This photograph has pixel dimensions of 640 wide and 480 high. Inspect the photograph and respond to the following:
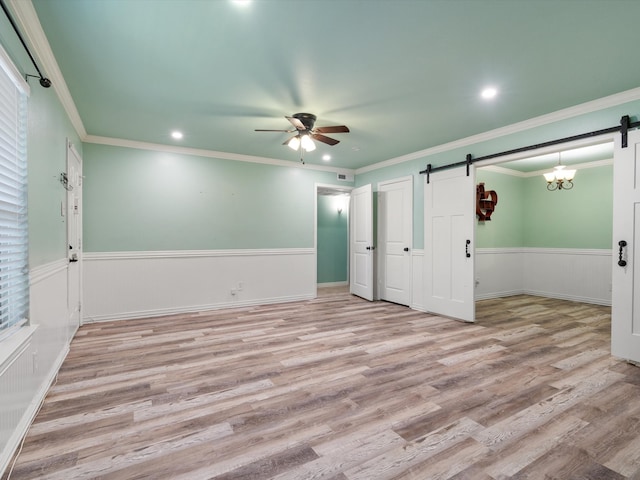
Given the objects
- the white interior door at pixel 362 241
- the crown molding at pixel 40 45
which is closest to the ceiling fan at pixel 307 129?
the crown molding at pixel 40 45

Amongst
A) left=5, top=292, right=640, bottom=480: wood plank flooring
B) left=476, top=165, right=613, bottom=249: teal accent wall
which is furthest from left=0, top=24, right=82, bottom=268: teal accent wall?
left=476, top=165, right=613, bottom=249: teal accent wall

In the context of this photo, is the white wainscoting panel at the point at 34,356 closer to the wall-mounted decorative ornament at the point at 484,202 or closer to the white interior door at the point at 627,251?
the white interior door at the point at 627,251

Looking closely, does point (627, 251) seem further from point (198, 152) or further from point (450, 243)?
point (198, 152)

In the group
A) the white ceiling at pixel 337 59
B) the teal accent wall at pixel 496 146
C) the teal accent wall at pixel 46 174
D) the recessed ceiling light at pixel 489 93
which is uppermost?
the recessed ceiling light at pixel 489 93

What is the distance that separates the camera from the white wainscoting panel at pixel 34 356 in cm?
159

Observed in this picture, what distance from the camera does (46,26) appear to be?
2039 mm

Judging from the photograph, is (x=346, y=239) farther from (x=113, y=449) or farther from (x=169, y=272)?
(x=113, y=449)

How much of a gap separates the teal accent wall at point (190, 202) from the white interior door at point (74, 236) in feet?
0.86

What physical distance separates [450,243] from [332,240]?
3.41 metres

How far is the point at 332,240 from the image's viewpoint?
7535 mm

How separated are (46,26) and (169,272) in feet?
10.8

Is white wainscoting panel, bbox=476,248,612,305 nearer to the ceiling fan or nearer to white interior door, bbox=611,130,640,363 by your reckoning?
white interior door, bbox=611,130,640,363

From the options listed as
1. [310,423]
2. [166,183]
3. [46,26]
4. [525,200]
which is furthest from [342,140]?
[525,200]

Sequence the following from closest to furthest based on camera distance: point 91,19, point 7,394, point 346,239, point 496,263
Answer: point 7,394
point 91,19
point 496,263
point 346,239
